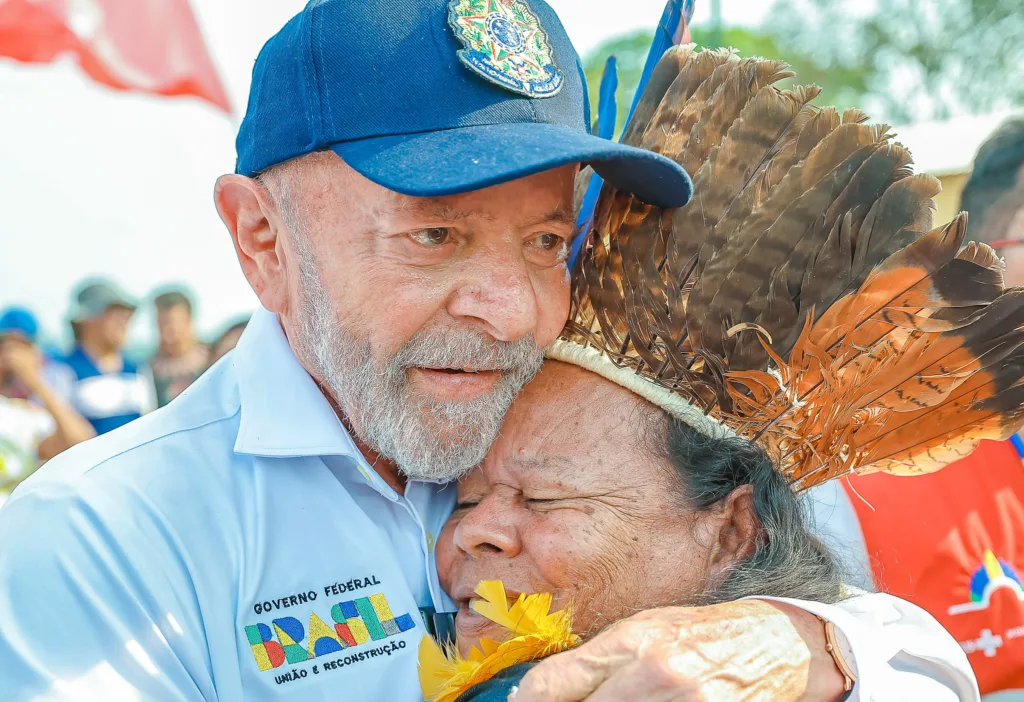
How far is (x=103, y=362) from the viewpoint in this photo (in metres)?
7.26

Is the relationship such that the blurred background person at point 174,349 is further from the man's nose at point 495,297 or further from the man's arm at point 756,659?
the man's arm at point 756,659

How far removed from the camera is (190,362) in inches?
306

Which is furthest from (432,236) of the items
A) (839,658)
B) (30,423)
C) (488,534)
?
(30,423)

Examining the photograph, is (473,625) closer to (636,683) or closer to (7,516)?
(636,683)

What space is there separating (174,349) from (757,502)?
267 inches

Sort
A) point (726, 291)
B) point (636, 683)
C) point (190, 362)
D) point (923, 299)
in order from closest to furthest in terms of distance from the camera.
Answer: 1. point (636, 683)
2. point (923, 299)
3. point (726, 291)
4. point (190, 362)

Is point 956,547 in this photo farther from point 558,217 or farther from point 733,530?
point 558,217

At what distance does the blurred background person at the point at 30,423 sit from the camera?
20.0 feet

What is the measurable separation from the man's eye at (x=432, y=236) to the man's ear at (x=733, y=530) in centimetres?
83

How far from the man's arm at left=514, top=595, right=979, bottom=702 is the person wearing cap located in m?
0.01

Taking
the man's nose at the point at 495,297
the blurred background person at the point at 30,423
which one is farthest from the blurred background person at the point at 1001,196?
the blurred background person at the point at 30,423

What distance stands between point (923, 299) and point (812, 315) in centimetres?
21

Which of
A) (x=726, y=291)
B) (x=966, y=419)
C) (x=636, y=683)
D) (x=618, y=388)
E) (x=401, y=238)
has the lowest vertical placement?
(x=636, y=683)

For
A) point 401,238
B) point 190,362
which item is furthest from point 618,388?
point 190,362
